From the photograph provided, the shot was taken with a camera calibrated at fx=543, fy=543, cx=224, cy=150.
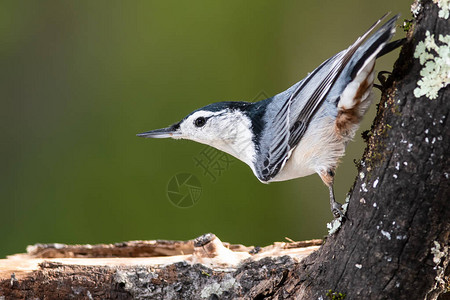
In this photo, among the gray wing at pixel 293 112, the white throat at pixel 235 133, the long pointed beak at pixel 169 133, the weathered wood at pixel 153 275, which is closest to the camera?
the gray wing at pixel 293 112

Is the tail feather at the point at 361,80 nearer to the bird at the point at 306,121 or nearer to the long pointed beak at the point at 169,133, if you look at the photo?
the bird at the point at 306,121

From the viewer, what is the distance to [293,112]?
158 cm

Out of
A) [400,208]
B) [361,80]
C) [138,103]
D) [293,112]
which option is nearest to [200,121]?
[293,112]

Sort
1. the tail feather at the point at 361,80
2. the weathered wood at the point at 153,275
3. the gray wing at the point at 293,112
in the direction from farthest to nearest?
the weathered wood at the point at 153,275
the gray wing at the point at 293,112
the tail feather at the point at 361,80

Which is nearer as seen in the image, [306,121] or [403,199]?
[403,199]

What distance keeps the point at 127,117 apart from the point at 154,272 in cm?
128

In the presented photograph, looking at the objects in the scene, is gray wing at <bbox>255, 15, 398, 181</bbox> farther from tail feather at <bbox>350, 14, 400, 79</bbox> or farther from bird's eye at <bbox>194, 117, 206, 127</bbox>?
bird's eye at <bbox>194, 117, 206, 127</bbox>

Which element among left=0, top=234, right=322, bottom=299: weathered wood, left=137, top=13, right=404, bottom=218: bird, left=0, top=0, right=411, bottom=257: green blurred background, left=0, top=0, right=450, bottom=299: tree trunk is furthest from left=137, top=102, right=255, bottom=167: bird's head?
left=0, top=0, right=411, bottom=257: green blurred background

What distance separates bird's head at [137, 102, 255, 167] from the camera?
1.75m

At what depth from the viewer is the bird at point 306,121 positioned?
1.35 meters

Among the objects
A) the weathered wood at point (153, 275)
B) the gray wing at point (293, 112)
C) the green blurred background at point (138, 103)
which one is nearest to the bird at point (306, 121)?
the gray wing at point (293, 112)

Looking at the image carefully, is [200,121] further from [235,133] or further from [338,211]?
[338,211]

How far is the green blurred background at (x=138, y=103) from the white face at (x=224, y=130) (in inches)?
Answer: 30.9

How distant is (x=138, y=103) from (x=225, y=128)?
1121 millimetres
